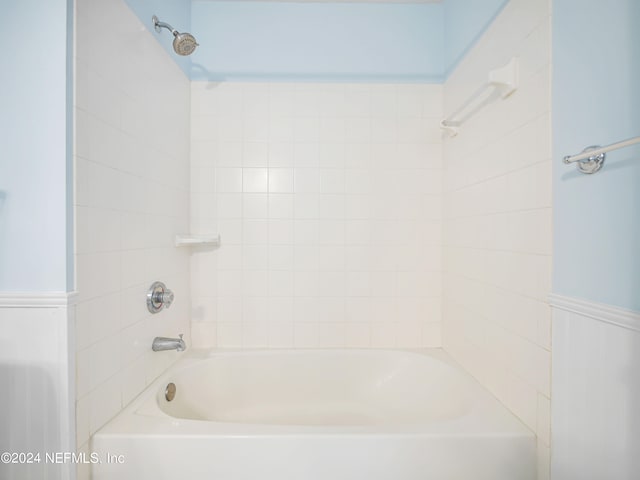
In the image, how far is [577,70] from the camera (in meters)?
0.85

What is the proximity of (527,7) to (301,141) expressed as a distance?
1.08 m

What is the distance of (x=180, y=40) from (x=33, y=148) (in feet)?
2.42

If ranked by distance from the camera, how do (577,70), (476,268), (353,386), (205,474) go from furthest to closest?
(353,386), (476,268), (205,474), (577,70)

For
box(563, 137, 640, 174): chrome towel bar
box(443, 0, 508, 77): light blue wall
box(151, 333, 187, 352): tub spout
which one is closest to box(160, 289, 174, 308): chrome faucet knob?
box(151, 333, 187, 352): tub spout

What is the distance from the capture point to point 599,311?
78cm

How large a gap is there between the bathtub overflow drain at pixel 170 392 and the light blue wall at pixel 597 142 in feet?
4.96

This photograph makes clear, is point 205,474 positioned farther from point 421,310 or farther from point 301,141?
point 301,141

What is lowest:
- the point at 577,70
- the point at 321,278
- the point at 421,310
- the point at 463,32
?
the point at 421,310

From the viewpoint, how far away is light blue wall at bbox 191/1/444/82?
174 cm

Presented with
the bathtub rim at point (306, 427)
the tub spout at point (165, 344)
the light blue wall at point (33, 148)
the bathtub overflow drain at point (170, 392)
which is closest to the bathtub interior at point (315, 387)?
the bathtub overflow drain at point (170, 392)

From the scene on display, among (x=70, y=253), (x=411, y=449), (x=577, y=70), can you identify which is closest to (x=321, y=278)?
(x=411, y=449)

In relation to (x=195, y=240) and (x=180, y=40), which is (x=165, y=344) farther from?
(x=180, y=40)

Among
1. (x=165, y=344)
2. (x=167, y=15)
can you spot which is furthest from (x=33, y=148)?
(x=167, y=15)

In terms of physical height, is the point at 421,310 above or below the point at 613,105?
below
